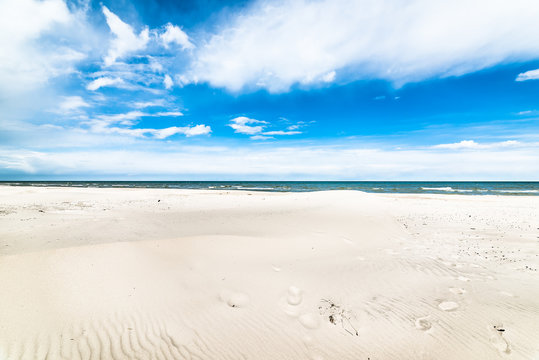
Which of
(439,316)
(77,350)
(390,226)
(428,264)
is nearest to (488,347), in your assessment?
(439,316)

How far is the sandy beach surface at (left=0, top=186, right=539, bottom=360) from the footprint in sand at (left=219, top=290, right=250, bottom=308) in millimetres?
20

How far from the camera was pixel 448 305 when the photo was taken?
494cm

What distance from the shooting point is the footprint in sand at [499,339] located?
3733 millimetres

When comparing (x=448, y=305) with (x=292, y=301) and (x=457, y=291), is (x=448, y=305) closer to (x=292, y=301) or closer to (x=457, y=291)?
(x=457, y=291)

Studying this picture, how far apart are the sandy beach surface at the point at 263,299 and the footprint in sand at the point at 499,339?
17 mm

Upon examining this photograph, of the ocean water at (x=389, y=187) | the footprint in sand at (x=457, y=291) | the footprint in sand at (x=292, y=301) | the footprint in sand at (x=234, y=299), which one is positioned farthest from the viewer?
the ocean water at (x=389, y=187)

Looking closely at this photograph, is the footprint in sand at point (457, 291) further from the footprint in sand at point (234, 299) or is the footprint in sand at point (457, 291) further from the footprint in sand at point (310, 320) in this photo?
the footprint in sand at point (234, 299)

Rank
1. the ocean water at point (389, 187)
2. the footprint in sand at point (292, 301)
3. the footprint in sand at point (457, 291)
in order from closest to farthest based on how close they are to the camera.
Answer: the footprint in sand at point (292, 301)
the footprint in sand at point (457, 291)
the ocean water at point (389, 187)

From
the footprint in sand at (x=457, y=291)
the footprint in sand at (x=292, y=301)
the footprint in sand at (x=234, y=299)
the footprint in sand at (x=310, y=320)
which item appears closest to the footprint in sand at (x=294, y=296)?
the footprint in sand at (x=292, y=301)

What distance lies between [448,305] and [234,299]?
14.0 ft

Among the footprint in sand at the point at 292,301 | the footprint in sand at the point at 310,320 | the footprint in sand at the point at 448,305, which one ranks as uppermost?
the footprint in sand at the point at 292,301

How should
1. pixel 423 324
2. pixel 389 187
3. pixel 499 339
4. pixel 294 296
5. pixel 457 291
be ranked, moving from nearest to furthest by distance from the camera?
pixel 499 339, pixel 423 324, pixel 294 296, pixel 457 291, pixel 389 187

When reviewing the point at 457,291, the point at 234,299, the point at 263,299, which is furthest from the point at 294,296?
the point at 457,291

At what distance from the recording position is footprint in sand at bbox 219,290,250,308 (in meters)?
4.78
